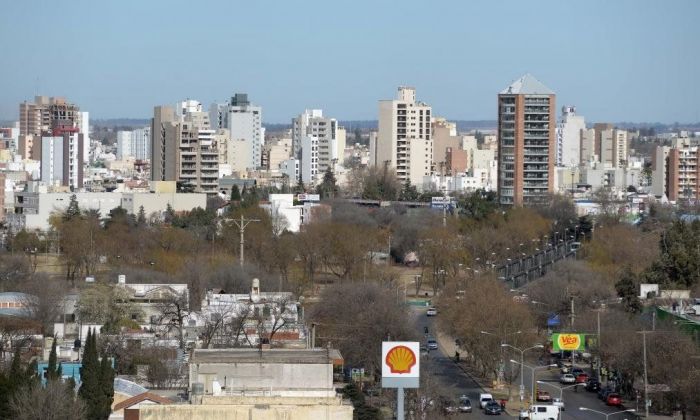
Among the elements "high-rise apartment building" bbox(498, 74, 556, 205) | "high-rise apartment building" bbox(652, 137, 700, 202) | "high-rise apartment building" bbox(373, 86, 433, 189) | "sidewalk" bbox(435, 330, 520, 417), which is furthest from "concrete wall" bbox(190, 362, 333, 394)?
"high-rise apartment building" bbox(373, 86, 433, 189)

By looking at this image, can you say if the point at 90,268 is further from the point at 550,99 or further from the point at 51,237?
the point at 550,99

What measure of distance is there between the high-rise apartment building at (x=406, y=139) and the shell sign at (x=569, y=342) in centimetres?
A: 7725

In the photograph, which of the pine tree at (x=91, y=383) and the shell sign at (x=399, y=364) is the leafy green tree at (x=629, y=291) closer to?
the pine tree at (x=91, y=383)

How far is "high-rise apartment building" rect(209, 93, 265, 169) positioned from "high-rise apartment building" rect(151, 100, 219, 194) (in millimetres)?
41569

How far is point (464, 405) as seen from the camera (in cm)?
3581

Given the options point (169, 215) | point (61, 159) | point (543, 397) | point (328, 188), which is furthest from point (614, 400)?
point (61, 159)

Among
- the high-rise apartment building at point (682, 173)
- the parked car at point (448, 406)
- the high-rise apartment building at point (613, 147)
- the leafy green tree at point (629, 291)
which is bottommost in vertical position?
the parked car at point (448, 406)

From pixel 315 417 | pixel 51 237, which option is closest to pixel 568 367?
pixel 315 417

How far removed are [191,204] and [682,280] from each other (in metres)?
40.5

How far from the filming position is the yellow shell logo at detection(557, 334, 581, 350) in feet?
143

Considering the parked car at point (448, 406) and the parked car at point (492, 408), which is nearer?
the parked car at point (448, 406)

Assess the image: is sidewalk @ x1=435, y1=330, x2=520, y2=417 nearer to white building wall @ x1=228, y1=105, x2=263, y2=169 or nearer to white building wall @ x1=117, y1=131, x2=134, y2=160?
white building wall @ x1=228, y1=105, x2=263, y2=169

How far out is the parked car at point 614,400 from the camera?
3712 centimetres

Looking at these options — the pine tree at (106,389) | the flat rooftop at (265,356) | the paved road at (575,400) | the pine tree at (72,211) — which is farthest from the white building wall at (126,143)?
the flat rooftop at (265,356)
